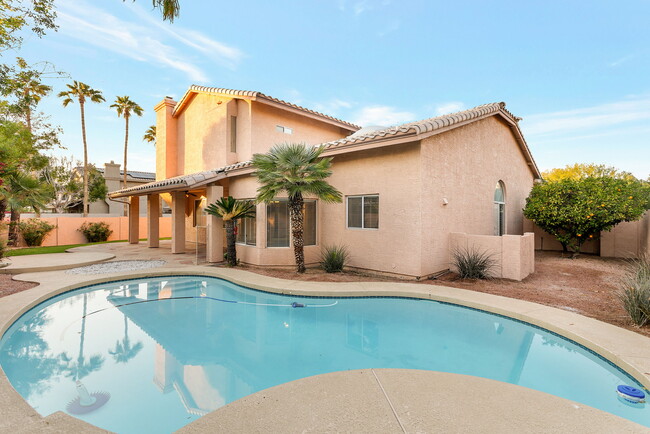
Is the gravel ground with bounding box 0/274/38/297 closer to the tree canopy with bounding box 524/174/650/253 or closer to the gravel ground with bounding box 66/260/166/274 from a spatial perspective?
the gravel ground with bounding box 66/260/166/274

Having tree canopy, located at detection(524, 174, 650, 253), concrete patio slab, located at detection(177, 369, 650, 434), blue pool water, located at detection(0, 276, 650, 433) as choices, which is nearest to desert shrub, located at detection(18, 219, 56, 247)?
blue pool water, located at detection(0, 276, 650, 433)

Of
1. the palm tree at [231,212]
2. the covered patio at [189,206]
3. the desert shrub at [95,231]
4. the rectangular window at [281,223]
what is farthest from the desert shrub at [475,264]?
the desert shrub at [95,231]

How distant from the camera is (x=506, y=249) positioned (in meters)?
10.5

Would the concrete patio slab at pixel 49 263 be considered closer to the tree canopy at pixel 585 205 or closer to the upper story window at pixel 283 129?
the upper story window at pixel 283 129

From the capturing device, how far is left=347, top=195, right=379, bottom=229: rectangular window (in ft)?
37.3

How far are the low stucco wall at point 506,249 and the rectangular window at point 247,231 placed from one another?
816cm

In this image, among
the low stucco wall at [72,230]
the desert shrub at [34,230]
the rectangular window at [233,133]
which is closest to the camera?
the rectangular window at [233,133]

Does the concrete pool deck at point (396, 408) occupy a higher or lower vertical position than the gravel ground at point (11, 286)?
lower

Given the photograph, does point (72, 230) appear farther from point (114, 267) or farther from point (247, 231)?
point (247, 231)

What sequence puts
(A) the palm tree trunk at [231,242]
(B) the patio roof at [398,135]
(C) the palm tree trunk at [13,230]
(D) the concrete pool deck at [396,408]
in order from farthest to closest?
(C) the palm tree trunk at [13,230] → (A) the palm tree trunk at [231,242] → (B) the patio roof at [398,135] → (D) the concrete pool deck at [396,408]

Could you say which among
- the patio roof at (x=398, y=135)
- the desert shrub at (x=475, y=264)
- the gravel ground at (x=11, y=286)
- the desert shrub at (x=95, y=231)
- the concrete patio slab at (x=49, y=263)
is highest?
the patio roof at (x=398, y=135)

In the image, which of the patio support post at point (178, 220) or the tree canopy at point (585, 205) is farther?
the patio support post at point (178, 220)

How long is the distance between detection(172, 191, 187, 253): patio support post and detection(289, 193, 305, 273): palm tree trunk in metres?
8.81

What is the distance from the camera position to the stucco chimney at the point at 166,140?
68.6 ft
